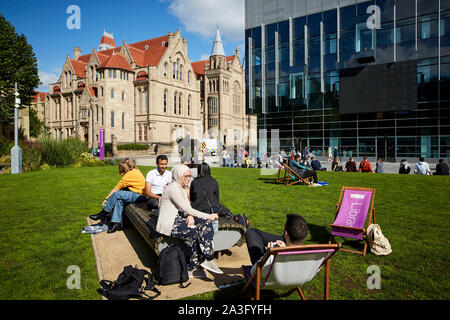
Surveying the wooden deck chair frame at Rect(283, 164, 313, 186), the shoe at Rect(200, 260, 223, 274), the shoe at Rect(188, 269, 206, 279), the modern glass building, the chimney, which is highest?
the chimney

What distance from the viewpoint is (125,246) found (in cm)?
583

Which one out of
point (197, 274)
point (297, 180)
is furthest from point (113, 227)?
point (297, 180)

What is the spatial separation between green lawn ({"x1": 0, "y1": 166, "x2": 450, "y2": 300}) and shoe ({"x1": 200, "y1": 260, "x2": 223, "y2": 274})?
48 cm

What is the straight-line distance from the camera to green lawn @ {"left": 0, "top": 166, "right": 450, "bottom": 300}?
4094mm

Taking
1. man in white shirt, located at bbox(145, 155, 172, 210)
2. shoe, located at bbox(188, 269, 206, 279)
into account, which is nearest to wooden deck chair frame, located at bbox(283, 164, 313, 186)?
man in white shirt, located at bbox(145, 155, 172, 210)

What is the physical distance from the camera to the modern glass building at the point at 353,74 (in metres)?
29.0

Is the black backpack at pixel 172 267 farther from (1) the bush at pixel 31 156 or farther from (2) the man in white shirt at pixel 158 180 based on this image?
(1) the bush at pixel 31 156

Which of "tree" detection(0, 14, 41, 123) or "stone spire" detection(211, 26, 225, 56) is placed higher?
"stone spire" detection(211, 26, 225, 56)

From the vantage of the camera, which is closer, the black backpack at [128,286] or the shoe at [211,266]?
the black backpack at [128,286]

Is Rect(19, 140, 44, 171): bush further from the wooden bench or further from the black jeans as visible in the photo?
the black jeans

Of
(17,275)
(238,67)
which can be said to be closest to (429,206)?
(17,275)

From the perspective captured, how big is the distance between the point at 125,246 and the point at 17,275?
5.78 ft

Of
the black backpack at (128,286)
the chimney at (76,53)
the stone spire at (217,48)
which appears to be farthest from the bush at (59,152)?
the chimney at (76,53)

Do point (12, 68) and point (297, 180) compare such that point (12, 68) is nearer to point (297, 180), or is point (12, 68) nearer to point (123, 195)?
point (297, 180)
